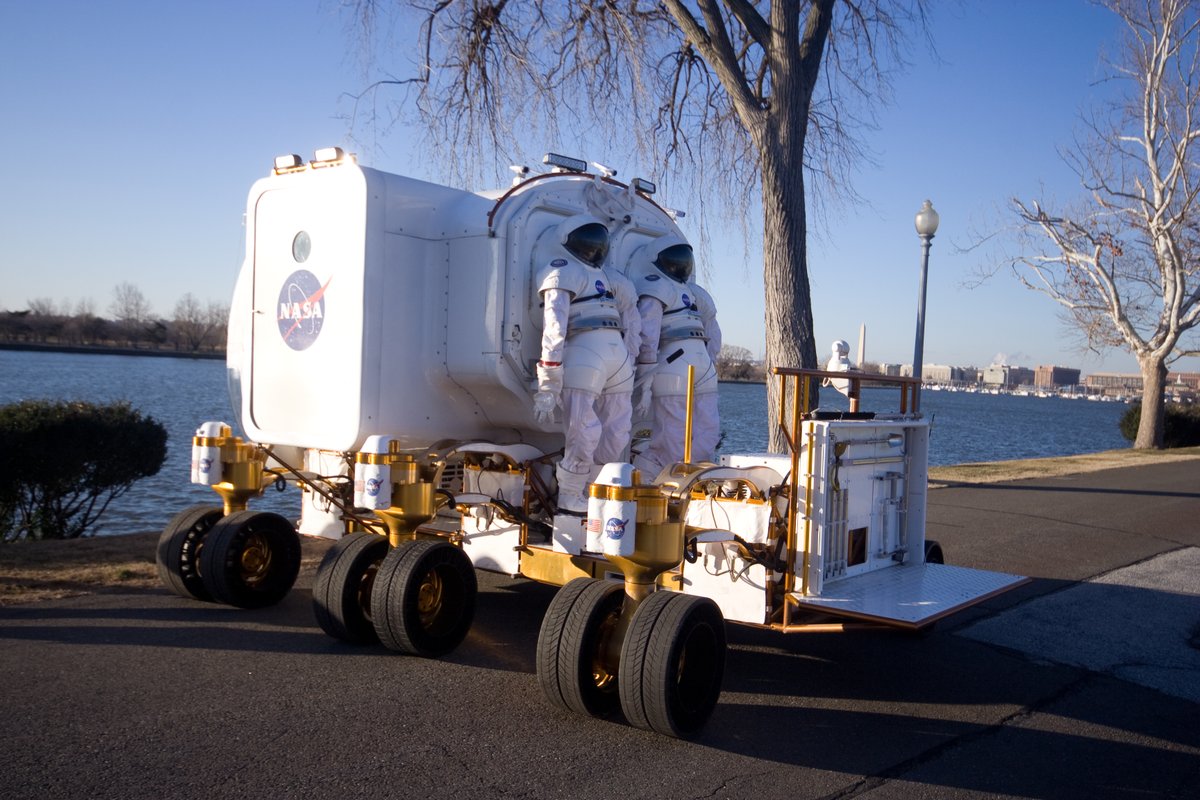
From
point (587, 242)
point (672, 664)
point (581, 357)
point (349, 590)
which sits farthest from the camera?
point (587, 242)

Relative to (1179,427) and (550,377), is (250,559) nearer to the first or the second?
(550,377)

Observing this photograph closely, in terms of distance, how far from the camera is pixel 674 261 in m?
8.44

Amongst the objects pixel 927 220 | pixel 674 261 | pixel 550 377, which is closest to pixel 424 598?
pixel 550 377

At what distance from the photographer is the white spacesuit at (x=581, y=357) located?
6.80 m

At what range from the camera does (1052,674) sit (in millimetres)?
6672

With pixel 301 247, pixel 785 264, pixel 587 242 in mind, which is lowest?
pixel 301 247

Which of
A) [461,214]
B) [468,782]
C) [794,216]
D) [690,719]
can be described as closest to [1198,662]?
[690,719]

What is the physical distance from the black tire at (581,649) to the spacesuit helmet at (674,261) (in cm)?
378

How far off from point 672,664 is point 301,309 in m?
Answer: 4.13

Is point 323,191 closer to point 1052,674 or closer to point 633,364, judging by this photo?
point 633,364

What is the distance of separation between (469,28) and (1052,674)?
427 inches

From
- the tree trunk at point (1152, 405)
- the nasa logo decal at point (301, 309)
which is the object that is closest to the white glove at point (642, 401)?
the nasa logo decal at point (301, 309)

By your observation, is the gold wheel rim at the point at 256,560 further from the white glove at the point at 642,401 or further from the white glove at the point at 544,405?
the white glove at the point at 642,401

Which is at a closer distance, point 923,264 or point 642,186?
point 642,186
